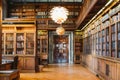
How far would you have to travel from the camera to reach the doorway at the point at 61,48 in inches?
771

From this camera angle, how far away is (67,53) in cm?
1950

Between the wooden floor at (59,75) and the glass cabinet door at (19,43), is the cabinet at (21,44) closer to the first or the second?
the glass cabinet door at (19,43)

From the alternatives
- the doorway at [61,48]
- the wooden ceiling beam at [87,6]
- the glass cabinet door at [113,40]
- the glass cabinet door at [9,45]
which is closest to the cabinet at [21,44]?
the glass cabinet door at [9,45]

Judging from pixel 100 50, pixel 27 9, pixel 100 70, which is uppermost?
pixel 27 9

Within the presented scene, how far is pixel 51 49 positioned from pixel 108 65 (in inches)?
400

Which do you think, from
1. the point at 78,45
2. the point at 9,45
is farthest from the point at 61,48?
the point at 9,45

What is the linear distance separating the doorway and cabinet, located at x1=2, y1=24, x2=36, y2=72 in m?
8.23

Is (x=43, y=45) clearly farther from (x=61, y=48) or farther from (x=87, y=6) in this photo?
(x=87, y=6)

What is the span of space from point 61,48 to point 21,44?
870 centimetres

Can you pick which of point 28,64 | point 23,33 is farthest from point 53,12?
point 28,64

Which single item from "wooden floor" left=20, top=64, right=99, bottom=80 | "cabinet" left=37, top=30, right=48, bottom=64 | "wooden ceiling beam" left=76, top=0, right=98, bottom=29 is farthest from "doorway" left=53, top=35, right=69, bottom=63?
"wooden ceiling beam" left=76, top=0, right=98, bottom=29

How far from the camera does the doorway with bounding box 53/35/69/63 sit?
19594mm

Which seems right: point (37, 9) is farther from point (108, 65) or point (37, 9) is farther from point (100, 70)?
point (108, 65)

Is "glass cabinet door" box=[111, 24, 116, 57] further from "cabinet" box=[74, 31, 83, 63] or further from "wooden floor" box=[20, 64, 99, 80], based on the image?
"cabinet" box=[74, 31, 83, 63]
